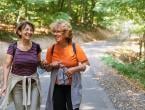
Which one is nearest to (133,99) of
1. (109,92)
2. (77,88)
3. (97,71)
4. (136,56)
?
(109,92)

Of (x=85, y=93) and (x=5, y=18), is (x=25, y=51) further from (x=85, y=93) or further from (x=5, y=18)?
(x=5, y=18)

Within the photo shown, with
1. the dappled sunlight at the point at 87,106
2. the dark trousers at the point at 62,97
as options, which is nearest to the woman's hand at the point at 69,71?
the dark trousers at the point at 62,97

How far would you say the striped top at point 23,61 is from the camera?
18.1ft

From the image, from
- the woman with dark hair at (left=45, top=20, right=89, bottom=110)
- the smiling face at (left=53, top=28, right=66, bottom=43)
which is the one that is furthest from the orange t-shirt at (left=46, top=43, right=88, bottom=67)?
the smiling face at (left=53, top=28, right=66, bottom=43)

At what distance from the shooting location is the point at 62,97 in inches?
227

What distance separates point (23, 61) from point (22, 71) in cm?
15

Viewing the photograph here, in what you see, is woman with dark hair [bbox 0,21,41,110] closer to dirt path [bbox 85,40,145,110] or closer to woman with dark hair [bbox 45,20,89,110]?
woman with dark hair [bbox 45,20,89,110]

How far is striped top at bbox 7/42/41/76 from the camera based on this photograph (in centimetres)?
553

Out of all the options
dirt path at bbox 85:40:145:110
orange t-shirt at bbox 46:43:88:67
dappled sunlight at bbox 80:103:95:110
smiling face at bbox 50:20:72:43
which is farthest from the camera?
dirt path at bbox 85:40:145:110

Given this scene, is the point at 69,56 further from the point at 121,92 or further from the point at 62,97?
the point at 121,92

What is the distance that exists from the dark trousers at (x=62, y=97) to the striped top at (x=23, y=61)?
0.44m

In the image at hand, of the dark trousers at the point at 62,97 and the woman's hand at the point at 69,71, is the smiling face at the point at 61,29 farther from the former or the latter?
the dark trousers at the point at 62,97

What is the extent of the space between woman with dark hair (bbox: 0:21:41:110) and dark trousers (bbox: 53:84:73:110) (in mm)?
268

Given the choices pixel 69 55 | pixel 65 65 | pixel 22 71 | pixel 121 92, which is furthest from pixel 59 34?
pixel 121 92
